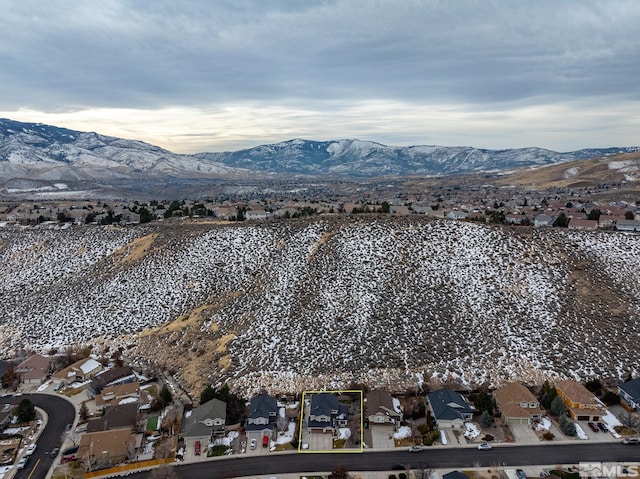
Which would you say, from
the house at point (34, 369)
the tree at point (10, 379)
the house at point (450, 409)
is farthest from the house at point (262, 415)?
the tree at point (10, 379)

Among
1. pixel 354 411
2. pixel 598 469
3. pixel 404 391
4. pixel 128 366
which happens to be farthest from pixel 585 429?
pixel 128 366

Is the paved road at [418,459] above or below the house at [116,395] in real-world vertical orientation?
above

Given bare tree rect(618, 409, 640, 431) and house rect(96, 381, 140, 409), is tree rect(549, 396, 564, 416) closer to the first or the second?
bare tree rect(618, 409, 640, 431)

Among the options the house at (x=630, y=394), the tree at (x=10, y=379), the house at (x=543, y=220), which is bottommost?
the tree at (x=10, y=379)

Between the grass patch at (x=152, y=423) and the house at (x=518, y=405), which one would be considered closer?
the house at (x=518, y=405)

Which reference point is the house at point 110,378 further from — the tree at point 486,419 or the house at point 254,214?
the house at point 254,214

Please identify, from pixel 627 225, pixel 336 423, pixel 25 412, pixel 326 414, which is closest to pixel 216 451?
pixel 326 414

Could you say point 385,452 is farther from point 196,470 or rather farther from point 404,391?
point 196,470
